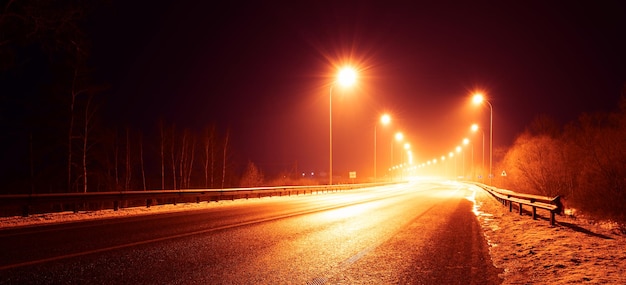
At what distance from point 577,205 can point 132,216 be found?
20.9 m

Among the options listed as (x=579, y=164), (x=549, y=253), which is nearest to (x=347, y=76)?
(x=579, y=164)

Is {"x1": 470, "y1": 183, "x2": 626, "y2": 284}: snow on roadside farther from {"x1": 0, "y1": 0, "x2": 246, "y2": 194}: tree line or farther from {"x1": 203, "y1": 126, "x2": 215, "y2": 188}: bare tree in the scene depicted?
{"x1": 203, "y1": 126, "x2": 215, "y2": 188}: bare tree

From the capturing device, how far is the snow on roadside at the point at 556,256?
5.70 m

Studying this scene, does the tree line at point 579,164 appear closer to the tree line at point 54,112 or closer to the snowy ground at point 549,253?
the snowy ground at point 549,253

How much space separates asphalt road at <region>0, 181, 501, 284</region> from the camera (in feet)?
18.3

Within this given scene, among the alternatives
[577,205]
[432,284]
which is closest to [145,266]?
[432,284]

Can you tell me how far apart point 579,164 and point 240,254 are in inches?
1002

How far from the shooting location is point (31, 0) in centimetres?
1266

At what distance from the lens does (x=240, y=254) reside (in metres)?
7.16

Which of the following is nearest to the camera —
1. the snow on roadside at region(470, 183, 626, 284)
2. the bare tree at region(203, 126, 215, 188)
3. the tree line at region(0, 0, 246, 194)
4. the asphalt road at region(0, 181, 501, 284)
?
the asphalt road at region(0, 181, 501, 284)

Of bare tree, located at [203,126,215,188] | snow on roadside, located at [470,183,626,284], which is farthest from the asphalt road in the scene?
bare tree, located at [203,126,215,188]

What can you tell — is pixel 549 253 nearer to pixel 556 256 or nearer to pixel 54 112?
pixel 556 256

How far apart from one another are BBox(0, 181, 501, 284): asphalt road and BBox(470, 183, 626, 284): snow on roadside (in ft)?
1.34

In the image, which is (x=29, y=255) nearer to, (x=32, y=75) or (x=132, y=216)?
(x=132, y=216)
